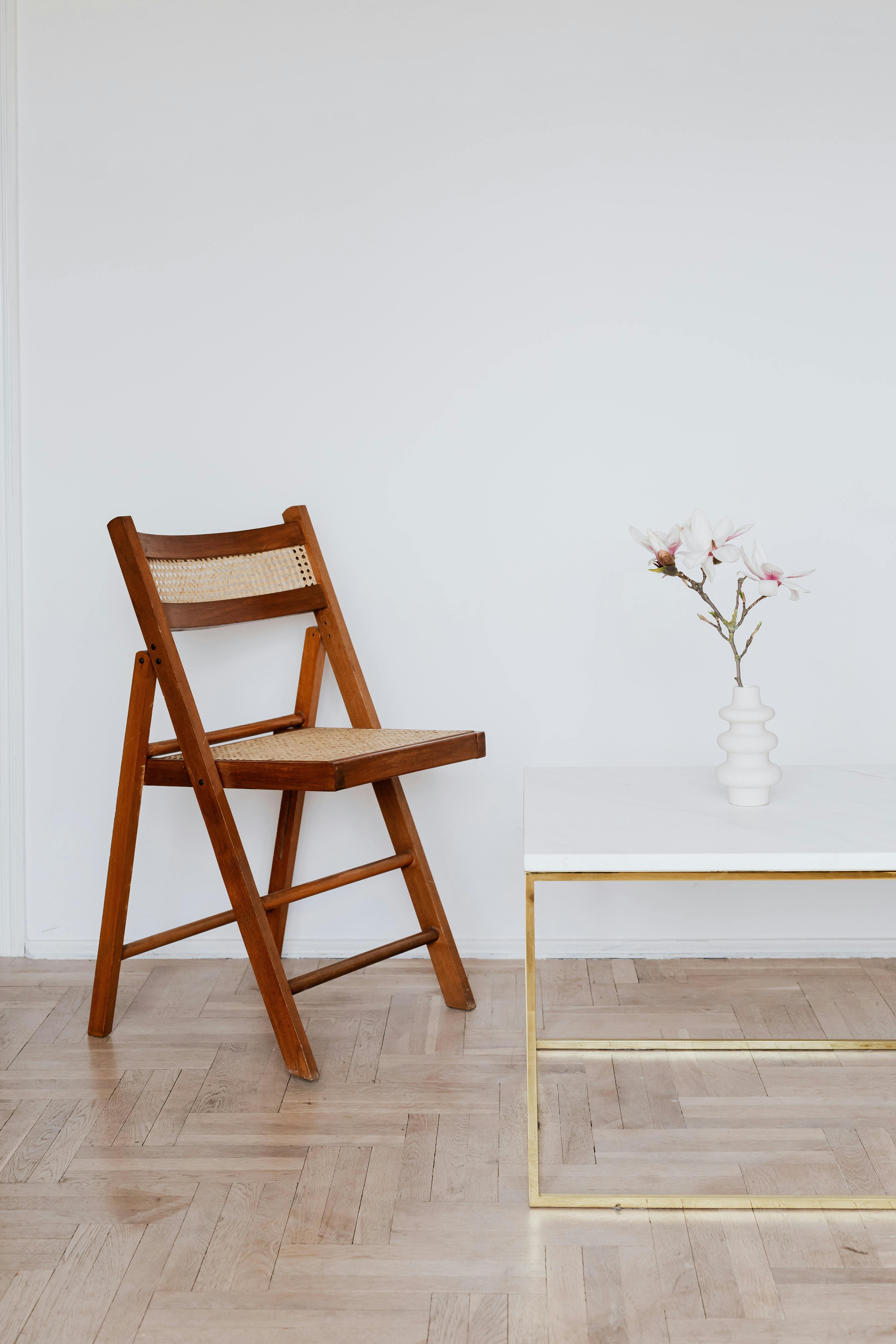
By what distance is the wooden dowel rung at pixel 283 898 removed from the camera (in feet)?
6.43

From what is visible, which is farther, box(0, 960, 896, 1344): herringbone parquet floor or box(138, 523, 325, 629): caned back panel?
box(138, 523, 325, 629): caned back panel

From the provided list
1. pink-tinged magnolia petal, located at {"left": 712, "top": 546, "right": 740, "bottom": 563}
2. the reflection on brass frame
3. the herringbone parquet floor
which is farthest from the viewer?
pink-tinged magnolia petal, located at {"left": 712, "top": 546, "right": 740, "bottom": 563}

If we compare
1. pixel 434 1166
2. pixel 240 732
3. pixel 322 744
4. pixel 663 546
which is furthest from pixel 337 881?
pixel 663 546

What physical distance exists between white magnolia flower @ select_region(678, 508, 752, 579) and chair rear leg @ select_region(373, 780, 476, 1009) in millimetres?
761

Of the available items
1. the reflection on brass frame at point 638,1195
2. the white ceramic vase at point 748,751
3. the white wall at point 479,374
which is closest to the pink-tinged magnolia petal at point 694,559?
the white ceramic vase at point 748,751

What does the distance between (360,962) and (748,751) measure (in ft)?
2.60

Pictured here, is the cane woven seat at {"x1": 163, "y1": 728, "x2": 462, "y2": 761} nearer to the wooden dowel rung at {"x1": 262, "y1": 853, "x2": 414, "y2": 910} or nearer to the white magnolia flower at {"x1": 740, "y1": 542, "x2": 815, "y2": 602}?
the wooden dowel rung at {"x1": 262, "y1": 853, "x2": 414, "y2": 910}

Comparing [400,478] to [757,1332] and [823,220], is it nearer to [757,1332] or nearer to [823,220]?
[823,220]

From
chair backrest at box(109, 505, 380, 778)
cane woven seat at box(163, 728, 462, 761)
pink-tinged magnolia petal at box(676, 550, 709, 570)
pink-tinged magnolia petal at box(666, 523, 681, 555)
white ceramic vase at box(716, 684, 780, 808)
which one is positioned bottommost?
cane woven seat at box(163, 728, 462, 761)

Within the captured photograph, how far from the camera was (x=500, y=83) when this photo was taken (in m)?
2.33

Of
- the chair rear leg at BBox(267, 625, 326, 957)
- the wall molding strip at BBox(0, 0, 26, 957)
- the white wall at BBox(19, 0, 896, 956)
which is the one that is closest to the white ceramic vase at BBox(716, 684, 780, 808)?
the white wall at BBox(19, 0, 896, 956)

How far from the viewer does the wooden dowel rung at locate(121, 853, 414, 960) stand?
1959 millimetres

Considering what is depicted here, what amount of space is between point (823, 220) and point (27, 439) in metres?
1.77

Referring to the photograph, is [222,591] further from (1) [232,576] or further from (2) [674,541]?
(2) [674,541]
